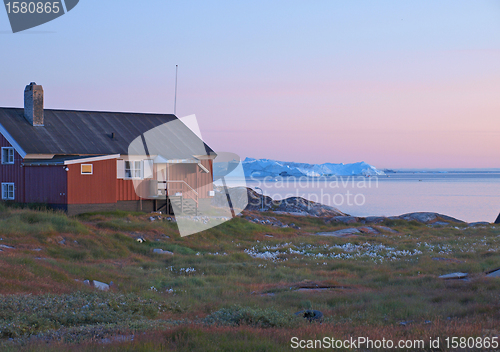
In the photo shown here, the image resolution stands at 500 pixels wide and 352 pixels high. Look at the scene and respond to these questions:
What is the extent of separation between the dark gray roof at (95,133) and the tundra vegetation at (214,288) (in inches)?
207

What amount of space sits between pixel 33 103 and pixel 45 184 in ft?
21.8

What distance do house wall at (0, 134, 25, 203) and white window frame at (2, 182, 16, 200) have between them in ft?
0.63

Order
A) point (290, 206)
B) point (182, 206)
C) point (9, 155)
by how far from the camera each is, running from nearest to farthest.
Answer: point (9, 155) < point (182, 206) < point (290, 206)

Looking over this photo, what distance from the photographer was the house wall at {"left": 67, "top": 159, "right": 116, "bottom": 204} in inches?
1013

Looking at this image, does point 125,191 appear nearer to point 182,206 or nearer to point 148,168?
point 148,168

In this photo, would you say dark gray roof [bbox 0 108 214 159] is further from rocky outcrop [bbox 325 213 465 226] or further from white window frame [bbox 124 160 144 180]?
rocky outcrop [bbox 325 213 465 226]

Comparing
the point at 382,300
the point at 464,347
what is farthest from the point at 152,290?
the point at 464,347

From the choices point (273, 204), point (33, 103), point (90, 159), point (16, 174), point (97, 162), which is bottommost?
point (273, 204)

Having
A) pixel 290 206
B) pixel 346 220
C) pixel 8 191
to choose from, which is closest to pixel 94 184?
pixel 8 191

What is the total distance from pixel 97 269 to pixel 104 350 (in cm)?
940

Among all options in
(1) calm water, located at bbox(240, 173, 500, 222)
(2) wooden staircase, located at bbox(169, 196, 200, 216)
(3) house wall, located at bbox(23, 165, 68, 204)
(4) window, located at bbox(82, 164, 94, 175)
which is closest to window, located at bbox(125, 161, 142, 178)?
(2) wooden staircase, located at bbox(169, 196, 200, 216)

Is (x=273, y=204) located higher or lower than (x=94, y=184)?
lower

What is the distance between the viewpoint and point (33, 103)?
29797 mm

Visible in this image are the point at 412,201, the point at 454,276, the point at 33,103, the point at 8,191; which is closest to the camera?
the point at 454,276
